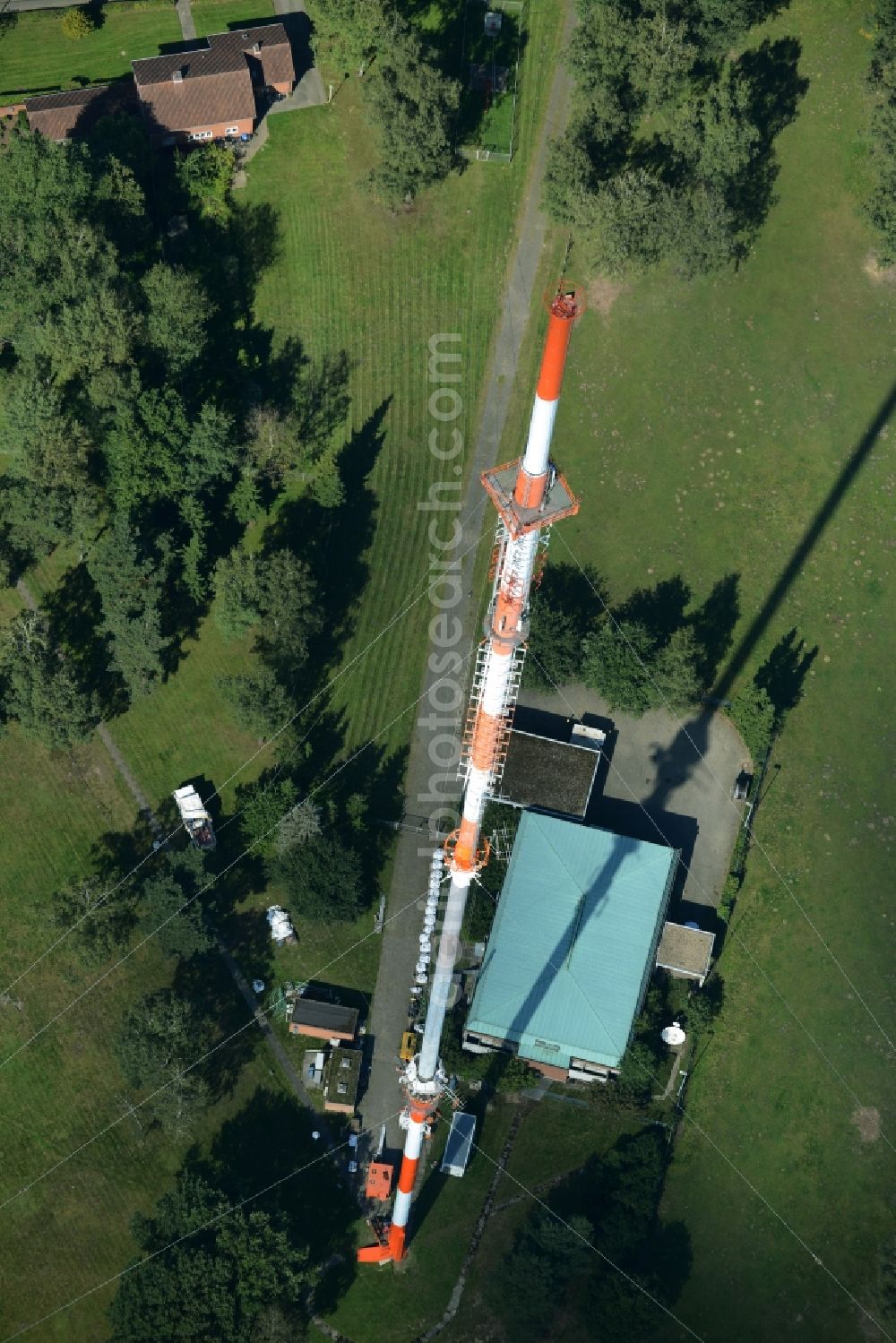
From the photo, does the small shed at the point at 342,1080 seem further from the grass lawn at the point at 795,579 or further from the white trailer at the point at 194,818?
the grass lawn at the point at 795,579

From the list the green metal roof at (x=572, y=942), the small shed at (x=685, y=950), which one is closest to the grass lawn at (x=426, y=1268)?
the green metal roof at (x=572, y=942)

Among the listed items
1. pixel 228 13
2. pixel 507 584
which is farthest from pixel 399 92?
pixel 507 584

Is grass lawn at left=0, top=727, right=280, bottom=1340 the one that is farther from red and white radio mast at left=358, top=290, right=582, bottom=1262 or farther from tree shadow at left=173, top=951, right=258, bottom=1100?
red and white radio mast at left=358, top=290, right=582, bottom=1262

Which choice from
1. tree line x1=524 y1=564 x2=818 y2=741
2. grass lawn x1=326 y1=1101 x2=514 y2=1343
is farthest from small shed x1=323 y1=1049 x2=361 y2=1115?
tree line x1=524 y1=564 x2=818 y2=741

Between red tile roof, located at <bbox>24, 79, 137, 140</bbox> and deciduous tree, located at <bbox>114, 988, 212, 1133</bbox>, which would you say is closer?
deciduous tree, located at <bbox>114, 988, 212, 1133</bbox>

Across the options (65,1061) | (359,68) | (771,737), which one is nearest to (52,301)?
(359,68)

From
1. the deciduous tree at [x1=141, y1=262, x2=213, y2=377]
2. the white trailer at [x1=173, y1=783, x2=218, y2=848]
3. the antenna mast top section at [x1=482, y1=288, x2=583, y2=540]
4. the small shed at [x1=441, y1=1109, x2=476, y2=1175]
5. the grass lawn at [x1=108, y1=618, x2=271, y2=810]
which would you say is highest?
the deciduous tree at [x1=141, y1=262, x2=213, y2=377]

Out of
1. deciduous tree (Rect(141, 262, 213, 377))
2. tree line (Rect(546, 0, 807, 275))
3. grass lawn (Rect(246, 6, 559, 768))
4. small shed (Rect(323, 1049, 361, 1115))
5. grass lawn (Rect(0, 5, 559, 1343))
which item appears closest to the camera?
grass lawn (Rect(0, 5, 559, 1343))

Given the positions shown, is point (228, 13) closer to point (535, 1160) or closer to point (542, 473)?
point (542, 473)
